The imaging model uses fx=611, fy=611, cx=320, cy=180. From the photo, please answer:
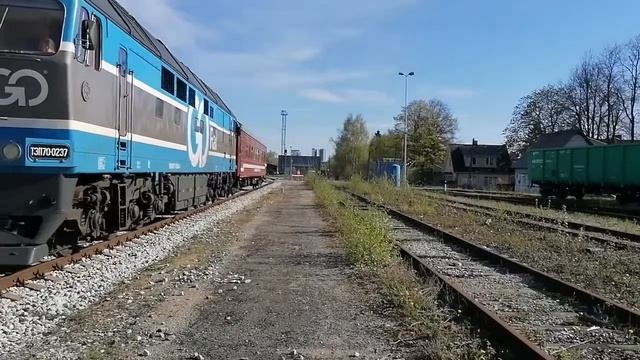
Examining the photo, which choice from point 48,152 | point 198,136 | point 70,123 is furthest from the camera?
point 198,136

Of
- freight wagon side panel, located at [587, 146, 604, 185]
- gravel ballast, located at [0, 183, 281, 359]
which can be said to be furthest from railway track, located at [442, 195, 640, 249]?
freight wagon side panel, located at [587, 146, 604, 185]

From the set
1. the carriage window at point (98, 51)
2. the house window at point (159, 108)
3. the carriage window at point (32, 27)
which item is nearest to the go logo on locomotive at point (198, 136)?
the house window at point (159, 108)

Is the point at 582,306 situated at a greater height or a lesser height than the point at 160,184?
lesser

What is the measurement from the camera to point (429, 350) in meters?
5.46

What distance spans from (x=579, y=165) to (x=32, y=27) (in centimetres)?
3208

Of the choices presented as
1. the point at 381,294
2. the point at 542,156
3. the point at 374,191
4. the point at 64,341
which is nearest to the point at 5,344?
the point at 64,341

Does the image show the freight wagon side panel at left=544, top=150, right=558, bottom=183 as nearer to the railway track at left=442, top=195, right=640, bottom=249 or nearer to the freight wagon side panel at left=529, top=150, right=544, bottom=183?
the freight wagon side panel at left=529, top=150, right=544, bottom=183

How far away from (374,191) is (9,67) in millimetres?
27969

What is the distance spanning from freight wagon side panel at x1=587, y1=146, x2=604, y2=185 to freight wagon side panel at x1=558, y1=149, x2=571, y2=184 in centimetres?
234

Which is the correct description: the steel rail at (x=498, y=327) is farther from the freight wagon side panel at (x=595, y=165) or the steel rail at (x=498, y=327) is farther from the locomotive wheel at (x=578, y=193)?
the locomotive wheel at (x=578, y=193)

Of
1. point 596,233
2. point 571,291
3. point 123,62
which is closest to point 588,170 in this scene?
point 596,233

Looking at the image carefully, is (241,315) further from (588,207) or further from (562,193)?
(562,193)

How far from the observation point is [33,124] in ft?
25.4

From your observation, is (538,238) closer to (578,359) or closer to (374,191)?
(578,359)
